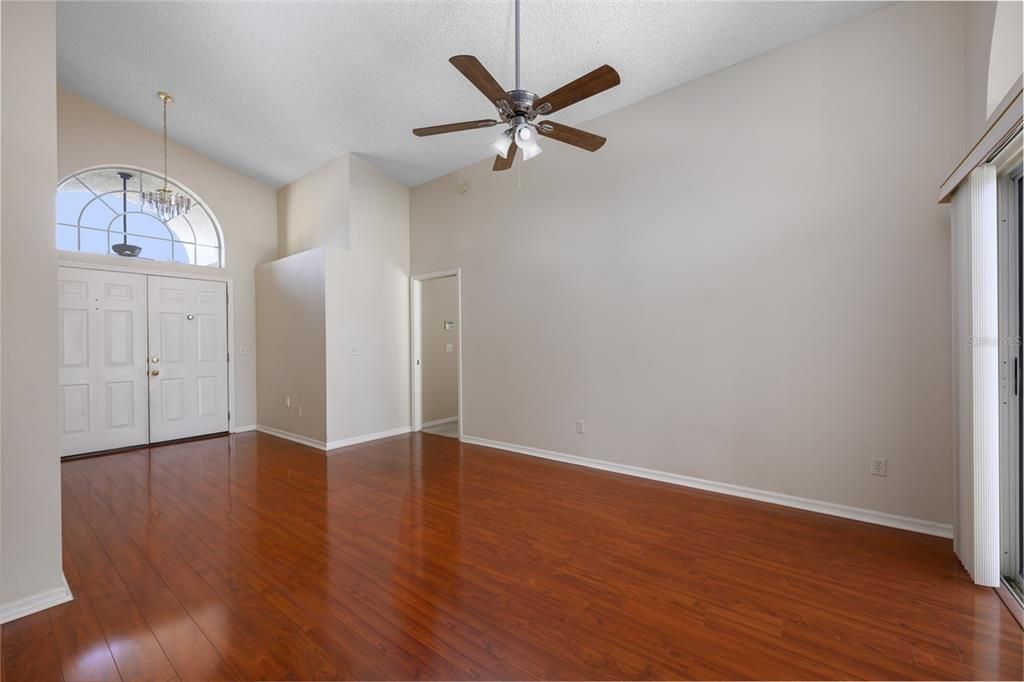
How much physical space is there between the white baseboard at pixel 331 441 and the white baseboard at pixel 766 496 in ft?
6.41

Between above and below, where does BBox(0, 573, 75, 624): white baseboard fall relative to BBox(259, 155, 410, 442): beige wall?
below

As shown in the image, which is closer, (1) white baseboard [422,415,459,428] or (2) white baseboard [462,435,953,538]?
(2) white baseboard [462,435,953,538]

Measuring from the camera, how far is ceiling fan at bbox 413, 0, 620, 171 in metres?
2.16

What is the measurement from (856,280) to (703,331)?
105 cm

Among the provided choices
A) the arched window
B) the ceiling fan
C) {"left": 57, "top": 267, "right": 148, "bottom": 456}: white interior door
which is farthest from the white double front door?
the ceiling fan

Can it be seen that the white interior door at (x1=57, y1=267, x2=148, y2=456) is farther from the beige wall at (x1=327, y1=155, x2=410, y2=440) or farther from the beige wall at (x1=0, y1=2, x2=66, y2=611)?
the beige wall at (x1=0, y1=2, x2=66, y2=611)

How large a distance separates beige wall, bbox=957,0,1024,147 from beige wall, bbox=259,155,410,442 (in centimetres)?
537

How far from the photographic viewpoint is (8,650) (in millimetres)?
1821

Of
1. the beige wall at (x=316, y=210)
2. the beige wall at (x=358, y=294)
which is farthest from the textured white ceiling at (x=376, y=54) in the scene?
the beige wall at (x=358, y=294)

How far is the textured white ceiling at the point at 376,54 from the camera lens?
3.16 m

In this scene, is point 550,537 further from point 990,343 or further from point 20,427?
point 20,427

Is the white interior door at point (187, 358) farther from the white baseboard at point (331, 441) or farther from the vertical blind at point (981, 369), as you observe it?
the vertical blind at point (981, 369)

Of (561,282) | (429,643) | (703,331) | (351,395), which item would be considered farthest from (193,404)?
(703,331)

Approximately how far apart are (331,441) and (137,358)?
261 centimetres
